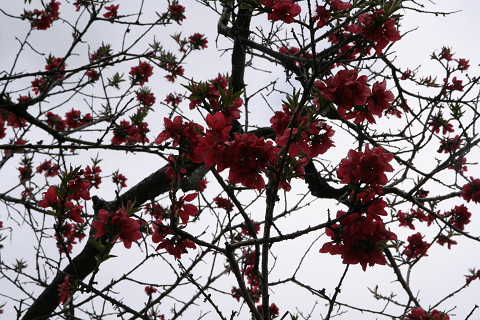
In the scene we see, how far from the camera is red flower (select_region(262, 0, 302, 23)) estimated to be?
1365mm

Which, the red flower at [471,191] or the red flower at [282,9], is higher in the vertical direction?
the red flower at [471,191]

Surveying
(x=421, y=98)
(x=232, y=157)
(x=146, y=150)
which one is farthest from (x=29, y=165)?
(x=421, y=98)

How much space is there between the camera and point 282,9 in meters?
1.38

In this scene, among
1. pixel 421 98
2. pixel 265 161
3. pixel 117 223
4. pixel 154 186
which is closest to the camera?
pixel 265 161

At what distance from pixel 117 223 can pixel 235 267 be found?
0.52m

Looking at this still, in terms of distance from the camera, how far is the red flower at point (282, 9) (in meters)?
1.37

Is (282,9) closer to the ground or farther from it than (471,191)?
closer to the ground

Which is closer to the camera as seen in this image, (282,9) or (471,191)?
(282,9)

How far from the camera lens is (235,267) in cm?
130

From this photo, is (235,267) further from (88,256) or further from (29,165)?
(29,165)

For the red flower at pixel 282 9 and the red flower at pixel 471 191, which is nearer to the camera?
the red flower at pixel 282 9

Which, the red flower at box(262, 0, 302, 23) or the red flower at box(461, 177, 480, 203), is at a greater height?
the red flower at box(461, 177, 480, 203)

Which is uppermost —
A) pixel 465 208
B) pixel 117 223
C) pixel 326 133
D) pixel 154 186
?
pixel 465 208

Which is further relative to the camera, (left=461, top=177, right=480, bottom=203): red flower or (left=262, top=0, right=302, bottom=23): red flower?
(left=461, top=177, right=480, bottom=203): red flower
